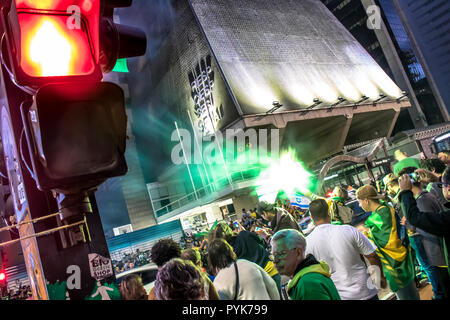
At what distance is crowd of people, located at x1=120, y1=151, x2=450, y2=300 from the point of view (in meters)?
2.25

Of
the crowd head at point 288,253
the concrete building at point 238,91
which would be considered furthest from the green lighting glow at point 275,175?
the crowd head at point 288,253

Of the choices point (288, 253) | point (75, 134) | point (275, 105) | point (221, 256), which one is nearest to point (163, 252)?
point (221, 256)

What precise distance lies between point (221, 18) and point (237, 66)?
16.7ft

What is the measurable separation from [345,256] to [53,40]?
10.5 ft

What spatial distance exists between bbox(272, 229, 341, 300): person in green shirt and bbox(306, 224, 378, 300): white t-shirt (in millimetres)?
1007

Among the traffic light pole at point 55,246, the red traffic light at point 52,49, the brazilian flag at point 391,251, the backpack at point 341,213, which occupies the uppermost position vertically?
the red traffic light at point 52,49

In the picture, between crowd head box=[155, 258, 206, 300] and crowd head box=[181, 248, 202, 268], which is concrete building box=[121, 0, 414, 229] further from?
crowd head box=[155, 258, 206, 300]

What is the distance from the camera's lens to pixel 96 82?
4.81ft

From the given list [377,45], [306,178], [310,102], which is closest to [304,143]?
[310,102]

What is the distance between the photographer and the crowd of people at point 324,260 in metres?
2.25

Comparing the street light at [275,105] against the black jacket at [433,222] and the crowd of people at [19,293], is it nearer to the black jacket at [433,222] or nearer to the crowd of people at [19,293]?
the crowd of people at [19,293]

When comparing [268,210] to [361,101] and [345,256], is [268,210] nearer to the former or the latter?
[345,256]

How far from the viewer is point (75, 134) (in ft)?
4.72

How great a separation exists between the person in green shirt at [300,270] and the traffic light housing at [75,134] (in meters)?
1.50
